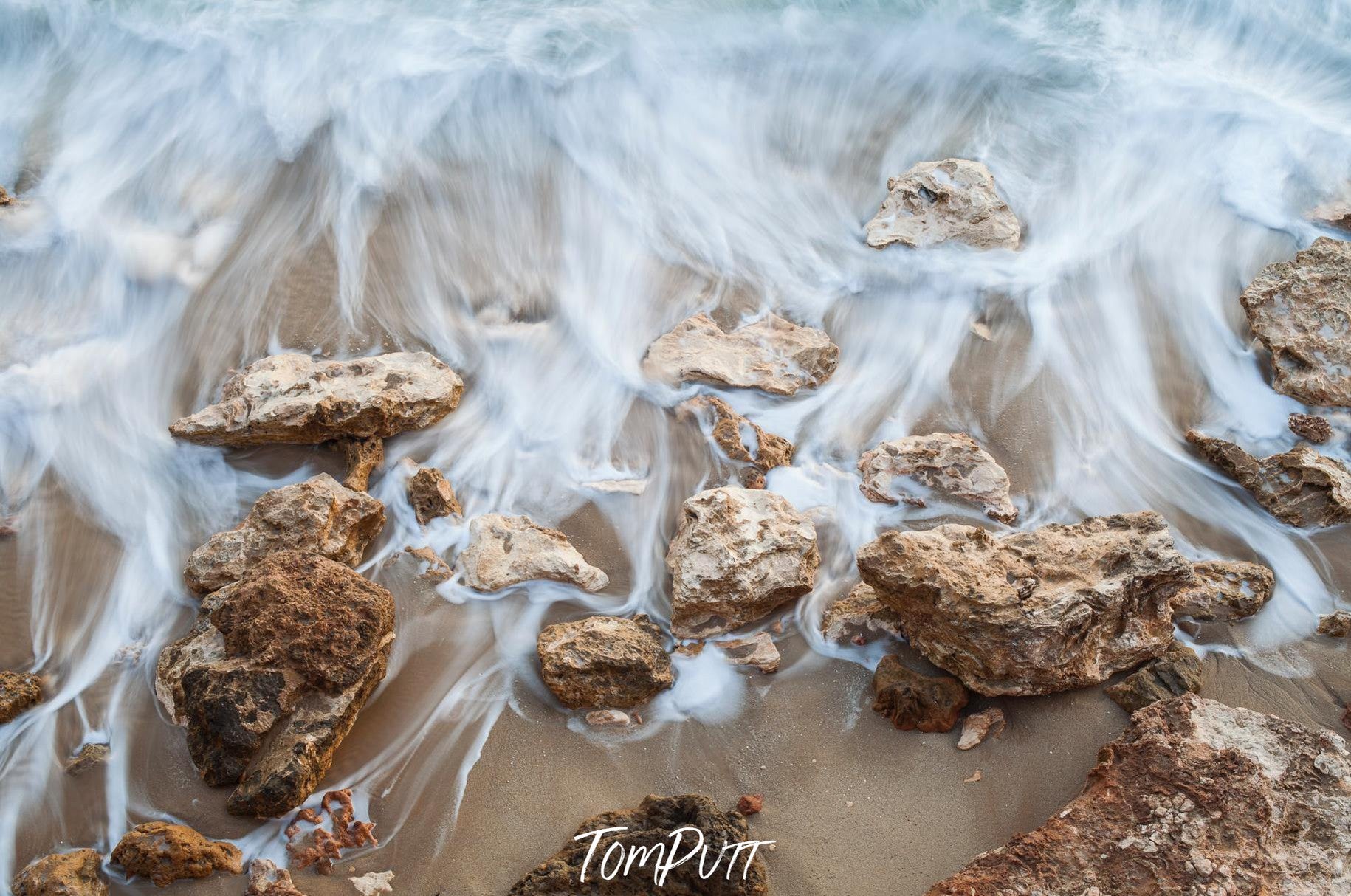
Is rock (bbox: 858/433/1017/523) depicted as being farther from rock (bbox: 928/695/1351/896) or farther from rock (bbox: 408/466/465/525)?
rock (bbox: 408/466/465/525)

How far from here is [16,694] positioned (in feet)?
10.3

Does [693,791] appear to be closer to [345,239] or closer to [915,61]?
[345,239]

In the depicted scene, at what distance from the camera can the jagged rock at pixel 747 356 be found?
4211mm

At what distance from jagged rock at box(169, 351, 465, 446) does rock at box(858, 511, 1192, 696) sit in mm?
1832

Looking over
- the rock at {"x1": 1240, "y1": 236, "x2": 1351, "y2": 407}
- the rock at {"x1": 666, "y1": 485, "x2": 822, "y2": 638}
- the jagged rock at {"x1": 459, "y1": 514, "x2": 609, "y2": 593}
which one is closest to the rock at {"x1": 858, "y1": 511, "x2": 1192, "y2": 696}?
the rock at {"x1": 666, "y1": 485, "x2": 822, "y2": 638}

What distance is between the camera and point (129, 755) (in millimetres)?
3068

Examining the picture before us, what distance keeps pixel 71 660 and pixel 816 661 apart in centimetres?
240

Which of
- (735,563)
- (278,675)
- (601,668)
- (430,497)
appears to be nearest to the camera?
(278,675)

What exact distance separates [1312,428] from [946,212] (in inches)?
72.1

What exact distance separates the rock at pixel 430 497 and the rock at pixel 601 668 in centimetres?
73

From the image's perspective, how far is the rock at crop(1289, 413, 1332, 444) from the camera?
13.4 ft

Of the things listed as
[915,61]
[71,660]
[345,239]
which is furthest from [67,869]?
[915,61]

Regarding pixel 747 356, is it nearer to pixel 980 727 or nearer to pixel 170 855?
pixel 980 727

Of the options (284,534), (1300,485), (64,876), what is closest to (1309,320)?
(1300,485)
